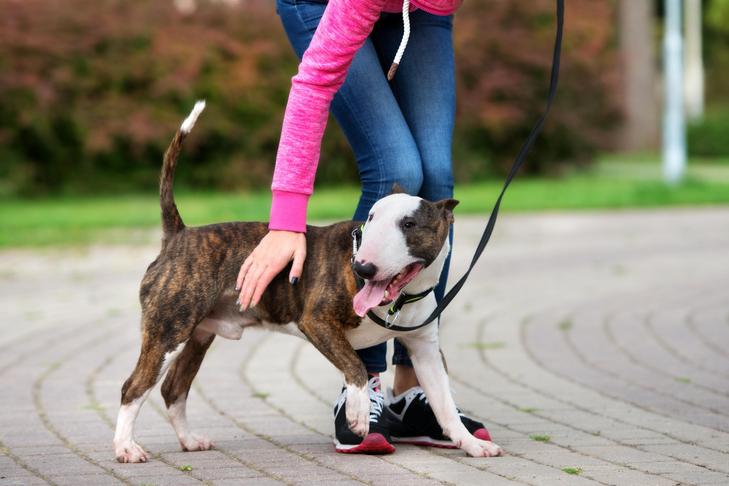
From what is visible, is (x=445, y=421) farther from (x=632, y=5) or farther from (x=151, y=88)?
(x=632, y=5)

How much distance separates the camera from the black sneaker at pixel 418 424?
4.29 meters

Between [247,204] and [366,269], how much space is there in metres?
13.0

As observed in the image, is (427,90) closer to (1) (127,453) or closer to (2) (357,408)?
(2) (357,408)

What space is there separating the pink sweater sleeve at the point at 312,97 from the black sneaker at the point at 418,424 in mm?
836

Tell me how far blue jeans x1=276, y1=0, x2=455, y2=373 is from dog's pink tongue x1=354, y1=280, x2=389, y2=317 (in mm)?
538

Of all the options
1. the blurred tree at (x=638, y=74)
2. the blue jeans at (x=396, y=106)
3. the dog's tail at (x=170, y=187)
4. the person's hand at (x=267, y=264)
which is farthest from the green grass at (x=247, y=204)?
the blurred tree at (x=638, y=74)

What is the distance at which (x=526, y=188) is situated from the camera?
19938 millimetres

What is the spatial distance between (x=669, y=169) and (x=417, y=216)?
56.0ft

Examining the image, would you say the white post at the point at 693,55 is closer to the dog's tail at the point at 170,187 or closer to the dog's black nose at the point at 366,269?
the dog's tail at the point at 170,187

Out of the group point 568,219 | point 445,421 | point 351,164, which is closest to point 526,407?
point 445,421

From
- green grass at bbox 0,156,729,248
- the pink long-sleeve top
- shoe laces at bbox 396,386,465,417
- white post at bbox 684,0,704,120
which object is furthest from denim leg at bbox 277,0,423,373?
white post at bbox 684,0,704,120

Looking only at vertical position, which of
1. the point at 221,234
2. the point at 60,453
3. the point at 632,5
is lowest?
the point at 60,453

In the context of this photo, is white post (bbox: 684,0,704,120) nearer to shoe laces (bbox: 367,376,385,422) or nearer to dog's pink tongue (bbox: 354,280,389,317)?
shoe laces (bbox: 367,376,385,422)

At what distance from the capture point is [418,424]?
441 centimetres
